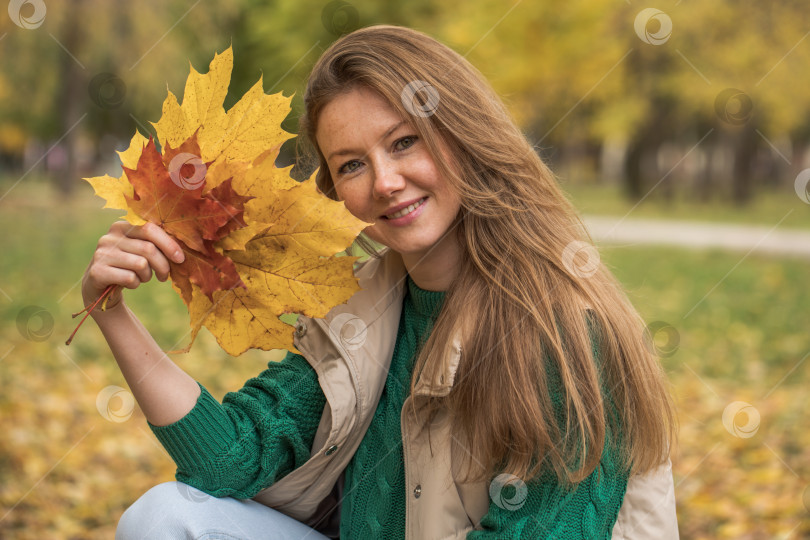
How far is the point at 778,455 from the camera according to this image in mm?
3676

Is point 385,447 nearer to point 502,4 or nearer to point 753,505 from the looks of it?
point 753,505

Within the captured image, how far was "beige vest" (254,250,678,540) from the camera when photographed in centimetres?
162

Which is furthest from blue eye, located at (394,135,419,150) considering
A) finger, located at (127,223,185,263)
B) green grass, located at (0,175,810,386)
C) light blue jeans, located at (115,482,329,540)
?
green grass, located at (0,175,810,386)

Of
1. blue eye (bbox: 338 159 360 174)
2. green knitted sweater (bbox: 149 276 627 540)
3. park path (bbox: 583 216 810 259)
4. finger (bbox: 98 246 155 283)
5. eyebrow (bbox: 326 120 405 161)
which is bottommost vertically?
green knitted sweater (bbox: 149 276 627 540)

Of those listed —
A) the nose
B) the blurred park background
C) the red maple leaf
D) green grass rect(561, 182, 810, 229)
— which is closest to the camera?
the red maple leaf

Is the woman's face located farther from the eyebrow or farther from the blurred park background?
the blurred park background

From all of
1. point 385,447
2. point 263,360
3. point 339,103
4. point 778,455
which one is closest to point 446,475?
point 385,447

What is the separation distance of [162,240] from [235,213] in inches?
5.4

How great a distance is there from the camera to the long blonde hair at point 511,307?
159 centimetres

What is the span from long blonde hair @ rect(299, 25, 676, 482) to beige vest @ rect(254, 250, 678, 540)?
1.9 inches

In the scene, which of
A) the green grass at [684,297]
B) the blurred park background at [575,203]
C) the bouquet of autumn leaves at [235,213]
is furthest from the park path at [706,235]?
the bouquet of autumn leaves at [235,213]

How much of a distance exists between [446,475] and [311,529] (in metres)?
0.45

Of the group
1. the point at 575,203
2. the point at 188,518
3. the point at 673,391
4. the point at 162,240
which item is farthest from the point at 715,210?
the point at 162,240

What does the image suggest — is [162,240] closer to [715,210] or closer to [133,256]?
[133,256]
